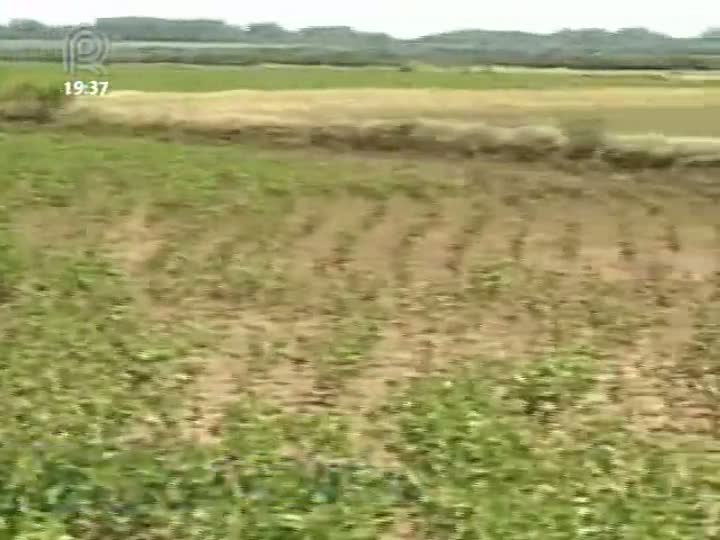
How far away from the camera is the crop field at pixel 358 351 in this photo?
300cm

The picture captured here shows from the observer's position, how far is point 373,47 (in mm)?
8711

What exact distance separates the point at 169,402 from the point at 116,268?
1.44 meters

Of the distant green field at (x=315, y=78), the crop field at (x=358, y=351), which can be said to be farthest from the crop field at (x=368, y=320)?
the distant green field at (x=315, y=78)

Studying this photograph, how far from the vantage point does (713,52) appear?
7.70 m

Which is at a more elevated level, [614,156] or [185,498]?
[614,156]

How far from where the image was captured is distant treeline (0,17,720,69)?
7871mm

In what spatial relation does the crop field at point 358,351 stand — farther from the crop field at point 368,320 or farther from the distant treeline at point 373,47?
the distant treeline at point 373,47

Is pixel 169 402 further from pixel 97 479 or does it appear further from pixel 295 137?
pixel 295 137

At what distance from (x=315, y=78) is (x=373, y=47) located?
511 millimetres

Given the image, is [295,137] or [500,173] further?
[295,137]

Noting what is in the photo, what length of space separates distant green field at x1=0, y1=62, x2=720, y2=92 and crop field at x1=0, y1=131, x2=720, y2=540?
1624 mm

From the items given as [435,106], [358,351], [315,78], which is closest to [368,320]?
[358,351]

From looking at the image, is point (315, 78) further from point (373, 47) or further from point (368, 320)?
point (368, 320)

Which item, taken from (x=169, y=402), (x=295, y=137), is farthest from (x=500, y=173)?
(x=169, y=402)
